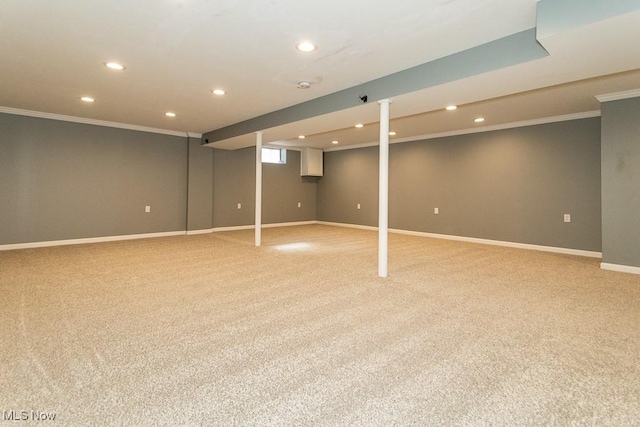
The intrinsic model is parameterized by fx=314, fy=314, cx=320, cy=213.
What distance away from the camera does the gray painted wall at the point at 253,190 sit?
318 inches

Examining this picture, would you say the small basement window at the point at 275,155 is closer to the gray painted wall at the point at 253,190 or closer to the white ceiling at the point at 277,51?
the gray painted wall at the point at 253,190

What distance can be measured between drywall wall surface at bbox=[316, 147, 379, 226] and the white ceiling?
405 centimetres

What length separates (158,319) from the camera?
8.59ft

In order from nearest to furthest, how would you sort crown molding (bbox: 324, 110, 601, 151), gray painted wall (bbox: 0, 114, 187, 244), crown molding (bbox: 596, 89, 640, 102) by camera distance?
crown molding (bbox: 596, 89, 640, 102), crown molding (bbox: 324, 110, 601, 151), gray painted wall (bbox: 0, 114, 187, 244)

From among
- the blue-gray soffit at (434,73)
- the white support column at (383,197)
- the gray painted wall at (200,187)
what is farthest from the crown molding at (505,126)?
the gray painted wall at (200,187)

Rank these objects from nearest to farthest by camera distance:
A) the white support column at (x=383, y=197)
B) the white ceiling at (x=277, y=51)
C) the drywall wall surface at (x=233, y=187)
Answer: the white ceiling at (x=277, y=51)
the white support column at (x=383, y=197)
the drywall wall surface at (x=233, y=187)

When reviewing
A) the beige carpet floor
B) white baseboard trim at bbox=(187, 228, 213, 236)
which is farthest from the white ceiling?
white baseboard trim at bbox=(187, 228, 213, 236)

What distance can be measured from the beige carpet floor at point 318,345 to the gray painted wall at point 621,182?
1.56ft

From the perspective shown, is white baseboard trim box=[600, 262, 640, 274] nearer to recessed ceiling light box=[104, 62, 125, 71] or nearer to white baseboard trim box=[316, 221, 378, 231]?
white baseboard trim box=[316, 221, 378, 231]

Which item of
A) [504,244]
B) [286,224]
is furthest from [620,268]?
[286,224]

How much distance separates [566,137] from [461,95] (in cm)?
337

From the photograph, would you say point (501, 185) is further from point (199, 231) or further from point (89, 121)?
point (89, 121)

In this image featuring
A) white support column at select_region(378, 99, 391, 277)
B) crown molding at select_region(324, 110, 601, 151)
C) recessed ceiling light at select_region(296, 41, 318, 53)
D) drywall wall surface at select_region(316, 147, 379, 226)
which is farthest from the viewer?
drywall wall surface at select_region(316, 147, 379, 226)

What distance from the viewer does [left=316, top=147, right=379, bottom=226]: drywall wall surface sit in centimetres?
866
